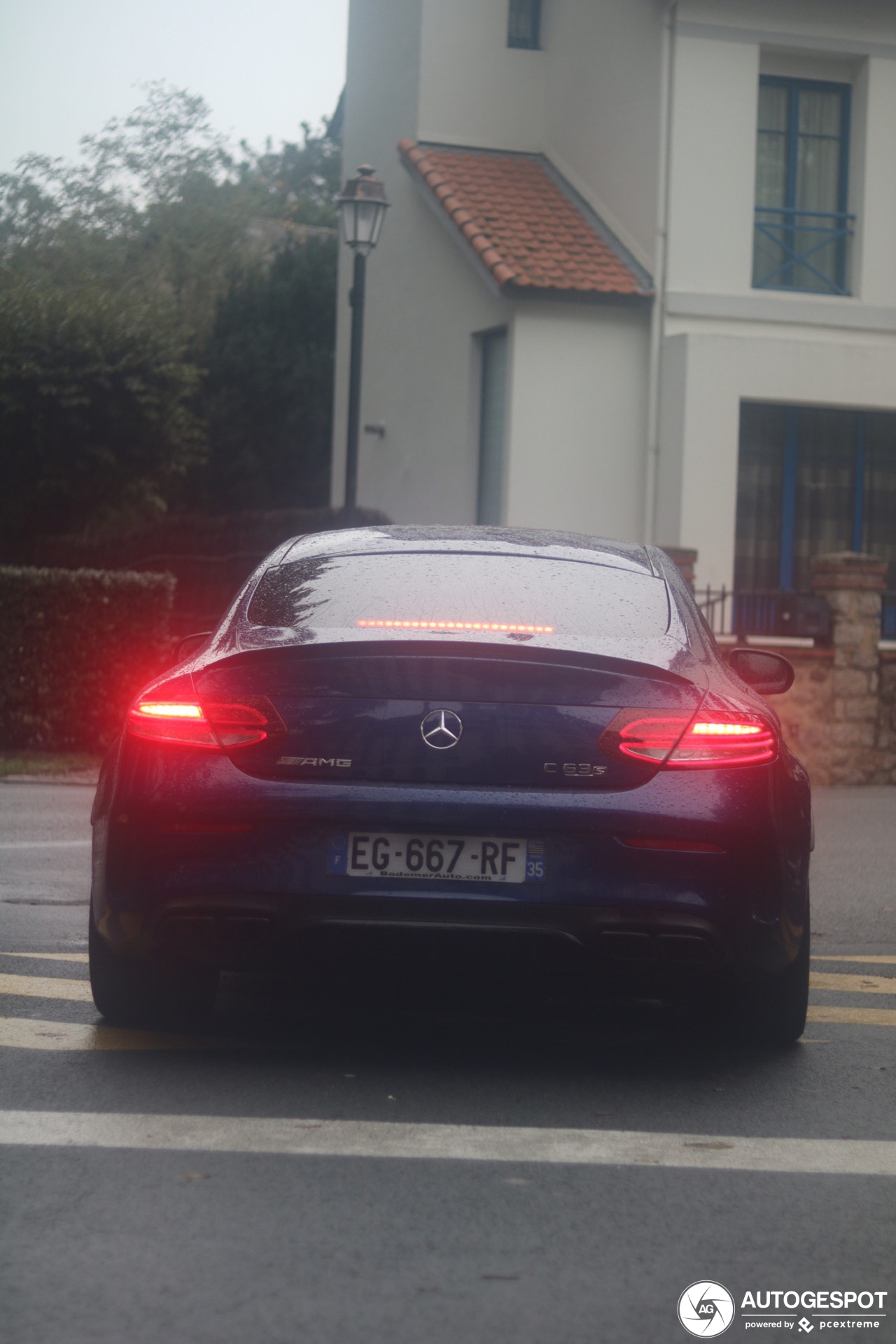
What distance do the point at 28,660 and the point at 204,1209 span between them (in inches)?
471

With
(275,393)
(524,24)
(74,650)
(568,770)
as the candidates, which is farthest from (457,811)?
(275,393)

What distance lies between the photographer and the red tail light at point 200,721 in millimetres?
4824

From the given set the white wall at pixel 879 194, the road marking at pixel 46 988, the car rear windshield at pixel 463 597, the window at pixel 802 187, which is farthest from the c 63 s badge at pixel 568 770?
the white wall at pixel 879 194

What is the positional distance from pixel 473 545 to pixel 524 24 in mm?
19641

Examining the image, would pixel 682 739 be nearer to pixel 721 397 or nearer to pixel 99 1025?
pixel 99 1025

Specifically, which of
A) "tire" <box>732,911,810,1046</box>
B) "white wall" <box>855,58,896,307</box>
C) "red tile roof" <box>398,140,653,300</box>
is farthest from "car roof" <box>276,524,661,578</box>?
"white wall" <box>855,58,896,307</box>

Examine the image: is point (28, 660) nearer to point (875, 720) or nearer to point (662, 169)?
point (875, 720)

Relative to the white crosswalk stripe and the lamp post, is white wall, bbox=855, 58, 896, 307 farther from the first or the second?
the white crosswalk stripe

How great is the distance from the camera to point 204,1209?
148 inches

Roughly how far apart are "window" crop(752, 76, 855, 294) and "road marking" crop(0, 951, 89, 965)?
15196mm

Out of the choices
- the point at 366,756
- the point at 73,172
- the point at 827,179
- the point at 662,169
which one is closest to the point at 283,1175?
the point at 366,756

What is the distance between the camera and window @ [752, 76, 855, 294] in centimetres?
2016

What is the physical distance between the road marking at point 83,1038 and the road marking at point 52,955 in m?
1.05

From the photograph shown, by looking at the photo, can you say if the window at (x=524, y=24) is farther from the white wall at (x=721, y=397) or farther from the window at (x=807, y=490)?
the window at (x=807, y=490)
